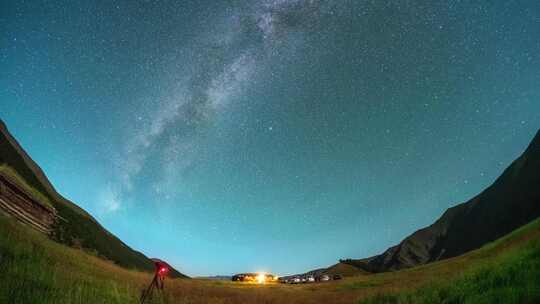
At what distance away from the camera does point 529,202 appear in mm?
103125

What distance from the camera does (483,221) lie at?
127688mm

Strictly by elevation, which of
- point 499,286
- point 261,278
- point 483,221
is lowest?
point 499,286

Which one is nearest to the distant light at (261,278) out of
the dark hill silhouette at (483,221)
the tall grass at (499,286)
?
the tall grass at (499,286)

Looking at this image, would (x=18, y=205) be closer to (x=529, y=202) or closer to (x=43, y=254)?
(x=43, y=254)

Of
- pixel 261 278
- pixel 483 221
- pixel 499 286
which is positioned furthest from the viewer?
pixel 483 221

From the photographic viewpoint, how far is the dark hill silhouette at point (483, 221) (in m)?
105

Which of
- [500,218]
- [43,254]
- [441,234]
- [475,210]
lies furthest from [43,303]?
[441,234]

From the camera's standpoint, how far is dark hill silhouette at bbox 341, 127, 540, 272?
345ft

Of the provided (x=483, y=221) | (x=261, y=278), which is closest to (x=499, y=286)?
(x=261, y=278)

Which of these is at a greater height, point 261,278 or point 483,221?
point 483,221

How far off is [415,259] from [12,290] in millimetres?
176346

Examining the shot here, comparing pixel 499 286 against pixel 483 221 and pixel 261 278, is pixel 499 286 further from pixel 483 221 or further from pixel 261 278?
pixel 483 221

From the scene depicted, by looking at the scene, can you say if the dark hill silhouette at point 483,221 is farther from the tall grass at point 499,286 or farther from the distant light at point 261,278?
the tall grass at point 499,286

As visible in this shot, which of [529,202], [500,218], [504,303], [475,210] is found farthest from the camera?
[475,210]
